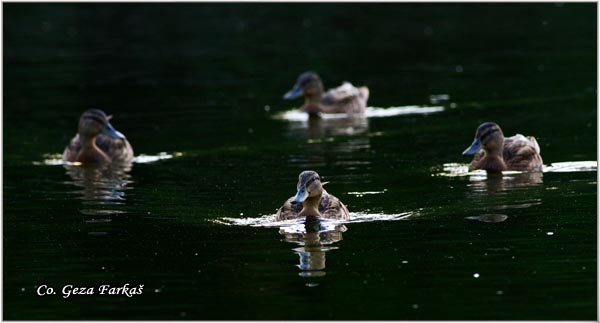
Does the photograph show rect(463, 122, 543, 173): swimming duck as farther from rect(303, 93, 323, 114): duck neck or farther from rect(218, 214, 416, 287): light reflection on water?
rect(303, 93, 323, 114): duck neck

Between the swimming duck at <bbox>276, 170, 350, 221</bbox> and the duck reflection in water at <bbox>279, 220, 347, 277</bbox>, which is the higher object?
the swimming duck at <bbox>276, 170, 350, 221</bbox>

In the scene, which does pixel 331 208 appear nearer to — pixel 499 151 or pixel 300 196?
pixel 300 196

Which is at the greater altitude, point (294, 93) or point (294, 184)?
point (294, 93)

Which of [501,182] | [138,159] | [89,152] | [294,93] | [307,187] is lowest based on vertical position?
[307,187]

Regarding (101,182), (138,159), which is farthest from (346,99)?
(101,182)

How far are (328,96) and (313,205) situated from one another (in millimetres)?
13561

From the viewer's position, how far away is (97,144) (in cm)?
2302

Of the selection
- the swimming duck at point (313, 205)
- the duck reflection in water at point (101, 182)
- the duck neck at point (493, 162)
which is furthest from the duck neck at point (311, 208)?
the duck neck at point (493, 162)

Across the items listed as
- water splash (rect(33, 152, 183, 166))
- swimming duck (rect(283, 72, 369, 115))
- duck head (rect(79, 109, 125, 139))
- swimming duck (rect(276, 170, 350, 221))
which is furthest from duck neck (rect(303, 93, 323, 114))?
swimming duck (rect(276, 170, 350, 221))

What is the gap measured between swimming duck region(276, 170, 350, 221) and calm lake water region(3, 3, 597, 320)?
0.20m

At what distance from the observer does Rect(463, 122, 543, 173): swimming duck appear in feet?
65.0

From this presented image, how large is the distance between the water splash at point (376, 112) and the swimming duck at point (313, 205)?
36.0 ft

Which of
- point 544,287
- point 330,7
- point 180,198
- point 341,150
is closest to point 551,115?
point 341,150

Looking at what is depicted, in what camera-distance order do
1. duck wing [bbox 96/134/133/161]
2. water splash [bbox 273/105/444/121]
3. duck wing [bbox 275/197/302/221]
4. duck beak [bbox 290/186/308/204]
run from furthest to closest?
water splash [bbox 273/105/444/121] < duck wing [bbox 96/134/133/161] < duck wing [bbox 275/197/302/221] < duck beak [bbox 290/186/308/204]
